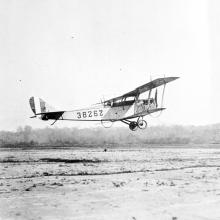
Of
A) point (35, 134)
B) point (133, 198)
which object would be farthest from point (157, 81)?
point (35, 134)

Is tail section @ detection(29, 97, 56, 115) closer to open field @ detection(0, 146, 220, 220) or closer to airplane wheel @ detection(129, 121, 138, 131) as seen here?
airplane wheel @ detection(129, 121, 138, 131)

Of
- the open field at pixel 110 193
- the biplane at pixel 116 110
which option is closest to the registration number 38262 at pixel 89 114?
the biplane at pixel 116 110

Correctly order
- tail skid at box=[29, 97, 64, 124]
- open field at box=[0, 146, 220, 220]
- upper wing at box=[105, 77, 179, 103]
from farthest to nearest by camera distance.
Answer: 1. tail skid at box=[29, 97, 64, 124]
2. upper wing at box=[105, 77, 179, 103]
3. open field at box=[0, 146, 220, 220]

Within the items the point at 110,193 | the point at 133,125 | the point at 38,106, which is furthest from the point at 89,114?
the point at 110,193

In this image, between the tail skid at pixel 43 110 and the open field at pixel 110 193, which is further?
the tail skid at pixel 43 110

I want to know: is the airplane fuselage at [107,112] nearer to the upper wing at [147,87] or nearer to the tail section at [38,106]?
the upper wing at [147,87]

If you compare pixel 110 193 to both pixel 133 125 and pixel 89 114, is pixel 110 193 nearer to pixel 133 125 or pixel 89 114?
pixel 133 125

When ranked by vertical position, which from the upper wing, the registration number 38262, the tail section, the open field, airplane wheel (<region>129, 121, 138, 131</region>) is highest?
the upper wing

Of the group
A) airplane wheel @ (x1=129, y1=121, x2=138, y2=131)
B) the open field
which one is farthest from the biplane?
the open field

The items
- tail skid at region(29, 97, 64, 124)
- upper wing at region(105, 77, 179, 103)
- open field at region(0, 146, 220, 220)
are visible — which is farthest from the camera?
tail skid at region(29, 97, 64, 124)
